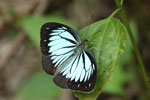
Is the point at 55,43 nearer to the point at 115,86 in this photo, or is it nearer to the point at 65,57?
the point at 65,57

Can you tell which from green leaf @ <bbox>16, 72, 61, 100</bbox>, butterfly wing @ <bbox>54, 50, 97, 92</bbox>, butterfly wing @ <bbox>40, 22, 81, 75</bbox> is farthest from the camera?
green leaf @ <bbox>16, 72, 61, 100</bbox>

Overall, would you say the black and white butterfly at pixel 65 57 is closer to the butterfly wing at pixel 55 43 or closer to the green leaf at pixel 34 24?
the butterfly wing at pixel 55 43

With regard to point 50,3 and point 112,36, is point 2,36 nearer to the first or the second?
point 50,3

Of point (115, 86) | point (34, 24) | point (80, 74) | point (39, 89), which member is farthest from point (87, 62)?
point (34, 24)

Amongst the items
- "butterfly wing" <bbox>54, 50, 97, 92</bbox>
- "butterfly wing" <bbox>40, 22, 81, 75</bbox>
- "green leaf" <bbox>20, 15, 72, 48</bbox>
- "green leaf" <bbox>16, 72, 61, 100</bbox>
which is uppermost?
"green leaf" <bbox>20, 15, 72, 48</bbox>

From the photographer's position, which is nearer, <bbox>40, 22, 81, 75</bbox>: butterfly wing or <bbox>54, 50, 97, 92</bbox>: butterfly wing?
<bbox>54, 50, 97, 92</bbox>: butterfly wing

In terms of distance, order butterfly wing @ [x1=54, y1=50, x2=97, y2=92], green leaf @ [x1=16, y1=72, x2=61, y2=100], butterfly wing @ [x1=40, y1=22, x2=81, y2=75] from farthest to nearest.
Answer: green leaf @ [x1=16, y1=72, x2=61, y2=100] < butterfly wing @ [x1=40, y1=22, x2=81, y2=75] < butterfly wing @ [x1=54, y1=50, x2=97, y2=92]

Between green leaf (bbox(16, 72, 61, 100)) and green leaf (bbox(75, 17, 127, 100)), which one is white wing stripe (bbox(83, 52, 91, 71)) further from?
green leaf (bbox(16, 72, 61, 100))

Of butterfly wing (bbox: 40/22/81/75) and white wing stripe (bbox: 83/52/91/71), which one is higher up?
butterfly wing (bbox: 40/22/81/75)

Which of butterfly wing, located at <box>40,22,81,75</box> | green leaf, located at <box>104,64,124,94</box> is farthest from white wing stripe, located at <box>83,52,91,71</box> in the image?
green leaf, located at <box>104,64,124,94</box>

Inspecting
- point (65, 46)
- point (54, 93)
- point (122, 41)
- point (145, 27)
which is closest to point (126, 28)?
point (122, 41)
